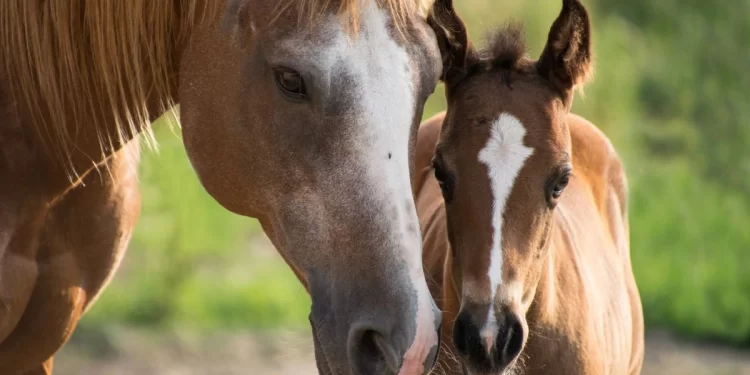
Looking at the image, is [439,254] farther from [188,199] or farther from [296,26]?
[188,199]

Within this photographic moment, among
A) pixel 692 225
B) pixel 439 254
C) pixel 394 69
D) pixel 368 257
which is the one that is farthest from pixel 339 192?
pixel 692 225

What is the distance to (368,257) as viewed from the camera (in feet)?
6.75

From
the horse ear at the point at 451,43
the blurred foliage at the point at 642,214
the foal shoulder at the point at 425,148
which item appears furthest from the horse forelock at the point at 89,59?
the blurred foliage at the point at 642,214

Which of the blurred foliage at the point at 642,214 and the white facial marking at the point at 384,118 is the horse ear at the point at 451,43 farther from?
the blurred foliage at the point at 642,214

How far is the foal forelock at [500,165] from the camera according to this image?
102 inches

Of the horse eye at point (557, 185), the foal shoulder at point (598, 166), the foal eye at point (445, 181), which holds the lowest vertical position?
the foal shoulder at point (598, 166)

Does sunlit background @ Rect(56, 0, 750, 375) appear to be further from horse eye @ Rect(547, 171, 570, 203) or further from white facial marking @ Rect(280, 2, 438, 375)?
white facial marking @ Rect(280, 2, 438, 375)

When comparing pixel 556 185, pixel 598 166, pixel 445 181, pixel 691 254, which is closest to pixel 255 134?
pixel 445 181

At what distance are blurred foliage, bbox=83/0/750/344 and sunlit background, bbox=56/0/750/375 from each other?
0.04ft

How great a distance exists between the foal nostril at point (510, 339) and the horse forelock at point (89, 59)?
103 centimetres

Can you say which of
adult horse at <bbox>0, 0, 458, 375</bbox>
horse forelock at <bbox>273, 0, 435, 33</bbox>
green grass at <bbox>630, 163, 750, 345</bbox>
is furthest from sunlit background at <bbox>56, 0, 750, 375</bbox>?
horse forelock at <bbox>273, 0, 435, 33</bbox>

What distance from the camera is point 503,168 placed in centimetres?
267

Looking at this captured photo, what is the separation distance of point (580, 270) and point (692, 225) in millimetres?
4675

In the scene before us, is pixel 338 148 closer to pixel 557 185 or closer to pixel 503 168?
pixel 503 168
